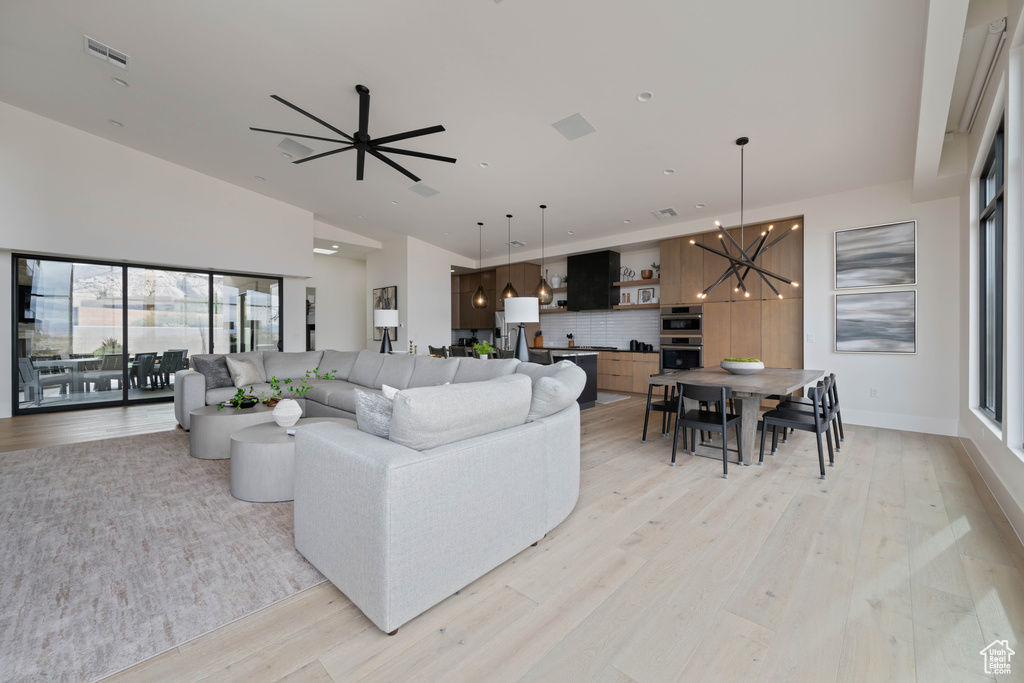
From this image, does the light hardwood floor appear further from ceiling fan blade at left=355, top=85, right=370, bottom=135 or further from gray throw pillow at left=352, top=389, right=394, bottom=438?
ceiling fan blade at left=355, top=85, right=370, bottom=135

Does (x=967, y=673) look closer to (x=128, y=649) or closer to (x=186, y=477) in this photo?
(x=128, y=649)

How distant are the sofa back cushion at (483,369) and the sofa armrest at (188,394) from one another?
3.04 meters

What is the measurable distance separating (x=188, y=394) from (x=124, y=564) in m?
3.11

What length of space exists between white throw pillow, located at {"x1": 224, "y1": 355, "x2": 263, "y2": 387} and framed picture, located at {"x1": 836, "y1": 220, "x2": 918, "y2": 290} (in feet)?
24.1

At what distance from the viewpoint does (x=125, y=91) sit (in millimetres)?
4246

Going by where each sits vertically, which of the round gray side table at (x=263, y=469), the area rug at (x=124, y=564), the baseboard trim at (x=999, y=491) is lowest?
the area rug at (x=124, y=564)

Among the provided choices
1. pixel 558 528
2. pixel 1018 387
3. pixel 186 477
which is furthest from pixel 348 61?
pixel 1018 387

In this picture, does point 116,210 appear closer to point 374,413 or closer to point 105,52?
point 105,52

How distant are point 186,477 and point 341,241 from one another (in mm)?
6133

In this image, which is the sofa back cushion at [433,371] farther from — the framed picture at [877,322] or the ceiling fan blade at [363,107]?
the framed picture at [877,322]

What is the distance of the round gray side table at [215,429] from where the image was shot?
3.47m

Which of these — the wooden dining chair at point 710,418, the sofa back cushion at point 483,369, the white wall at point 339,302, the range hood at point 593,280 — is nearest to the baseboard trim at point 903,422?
the wooden dining chair at point 710,418

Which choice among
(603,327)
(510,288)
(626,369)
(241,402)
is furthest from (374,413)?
(603,327)

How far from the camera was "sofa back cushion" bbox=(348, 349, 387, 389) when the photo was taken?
16.2 ft
